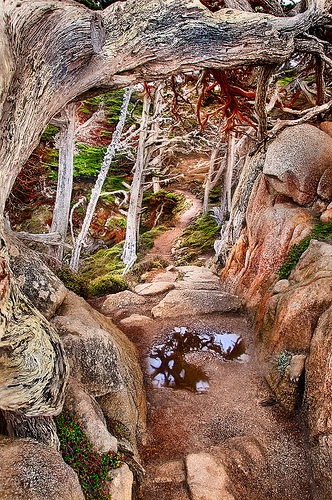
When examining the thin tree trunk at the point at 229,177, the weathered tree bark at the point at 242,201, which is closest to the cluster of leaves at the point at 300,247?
the weathered tree bark at the point at 242,201

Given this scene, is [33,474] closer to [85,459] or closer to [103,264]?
[85,459]

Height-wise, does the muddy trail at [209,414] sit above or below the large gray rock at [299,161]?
below

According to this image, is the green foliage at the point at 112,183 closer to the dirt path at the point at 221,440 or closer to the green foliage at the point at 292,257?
the green foliage at the point at 292,257

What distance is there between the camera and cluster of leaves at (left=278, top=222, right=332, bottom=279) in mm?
6648

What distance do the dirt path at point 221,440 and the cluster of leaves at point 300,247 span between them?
2150mm

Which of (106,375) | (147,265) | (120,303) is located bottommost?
(147,265)

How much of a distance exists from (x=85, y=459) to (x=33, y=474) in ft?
2.95

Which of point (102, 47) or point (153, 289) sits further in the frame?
point (153, 289)

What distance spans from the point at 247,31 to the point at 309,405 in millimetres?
5108

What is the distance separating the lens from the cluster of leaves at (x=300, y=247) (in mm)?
6648

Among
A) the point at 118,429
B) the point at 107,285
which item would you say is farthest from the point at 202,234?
the point at 118,429

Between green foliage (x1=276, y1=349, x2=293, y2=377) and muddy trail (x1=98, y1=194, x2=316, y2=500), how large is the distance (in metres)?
0.51

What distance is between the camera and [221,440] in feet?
13.9

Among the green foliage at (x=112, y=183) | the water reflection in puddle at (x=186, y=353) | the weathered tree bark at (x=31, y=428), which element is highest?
the weathered tree bark at (x=31, y=428)
